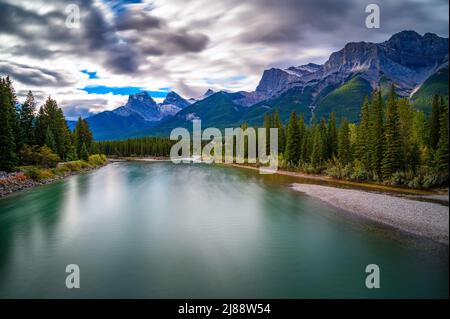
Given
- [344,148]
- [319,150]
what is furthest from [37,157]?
[344,148]

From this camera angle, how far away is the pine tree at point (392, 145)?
4728 cm

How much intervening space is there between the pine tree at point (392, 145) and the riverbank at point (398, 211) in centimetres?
1069

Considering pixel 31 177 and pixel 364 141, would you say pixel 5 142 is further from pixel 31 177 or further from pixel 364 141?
pixel 364 141

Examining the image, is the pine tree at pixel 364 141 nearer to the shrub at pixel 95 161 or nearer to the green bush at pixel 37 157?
the green bush at pixel 37 157

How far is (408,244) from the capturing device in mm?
20078

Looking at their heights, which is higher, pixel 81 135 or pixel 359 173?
pixel 81 135

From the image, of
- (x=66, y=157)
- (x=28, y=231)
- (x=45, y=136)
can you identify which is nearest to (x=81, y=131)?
(x=66, y=157)

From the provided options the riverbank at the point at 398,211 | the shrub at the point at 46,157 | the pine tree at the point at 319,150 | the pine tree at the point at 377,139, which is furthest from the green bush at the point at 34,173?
the pine tree at the point at 377,139

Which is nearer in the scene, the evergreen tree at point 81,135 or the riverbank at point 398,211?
the riverbank at point 398,211

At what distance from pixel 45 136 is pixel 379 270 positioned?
75032 millimetres

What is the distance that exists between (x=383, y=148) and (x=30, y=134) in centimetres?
7121

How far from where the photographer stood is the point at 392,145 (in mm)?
47344
